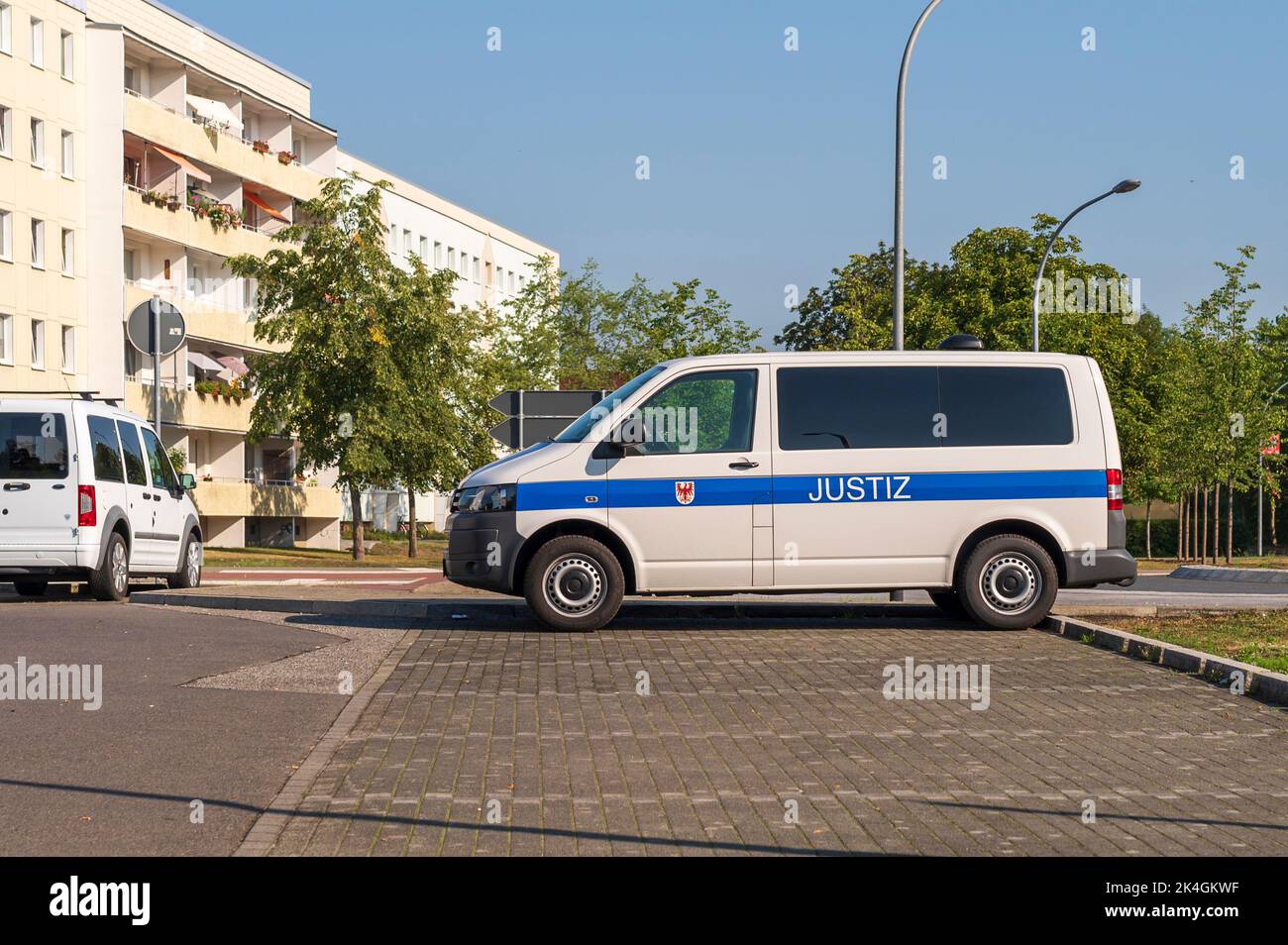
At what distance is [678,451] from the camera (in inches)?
540

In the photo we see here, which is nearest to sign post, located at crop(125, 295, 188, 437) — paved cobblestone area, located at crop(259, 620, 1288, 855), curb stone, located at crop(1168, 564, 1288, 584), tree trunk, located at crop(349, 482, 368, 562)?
paved cobblestone area, located at crop(259, 620, 1288, 855)

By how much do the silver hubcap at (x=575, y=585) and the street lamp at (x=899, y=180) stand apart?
637cm

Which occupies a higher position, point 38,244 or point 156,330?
point 38,244

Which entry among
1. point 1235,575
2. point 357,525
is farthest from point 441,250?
point 1235,575

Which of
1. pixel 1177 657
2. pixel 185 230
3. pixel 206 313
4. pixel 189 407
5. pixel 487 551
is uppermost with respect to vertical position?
→ pixel 185 230

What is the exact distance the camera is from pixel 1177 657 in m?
11.5

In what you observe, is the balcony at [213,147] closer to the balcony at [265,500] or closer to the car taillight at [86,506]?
the balcony at [265,500]

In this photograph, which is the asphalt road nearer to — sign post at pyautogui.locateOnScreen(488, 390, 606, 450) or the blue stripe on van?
the blue stripe on van

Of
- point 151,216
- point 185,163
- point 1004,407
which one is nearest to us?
point 1004,407

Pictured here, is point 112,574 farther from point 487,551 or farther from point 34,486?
point 487,551

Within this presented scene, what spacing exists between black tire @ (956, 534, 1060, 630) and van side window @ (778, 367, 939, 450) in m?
1.03

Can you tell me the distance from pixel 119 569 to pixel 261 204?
4349cm

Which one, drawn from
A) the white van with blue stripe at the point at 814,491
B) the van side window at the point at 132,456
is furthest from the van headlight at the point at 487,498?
the van side window at the point at 132,456
